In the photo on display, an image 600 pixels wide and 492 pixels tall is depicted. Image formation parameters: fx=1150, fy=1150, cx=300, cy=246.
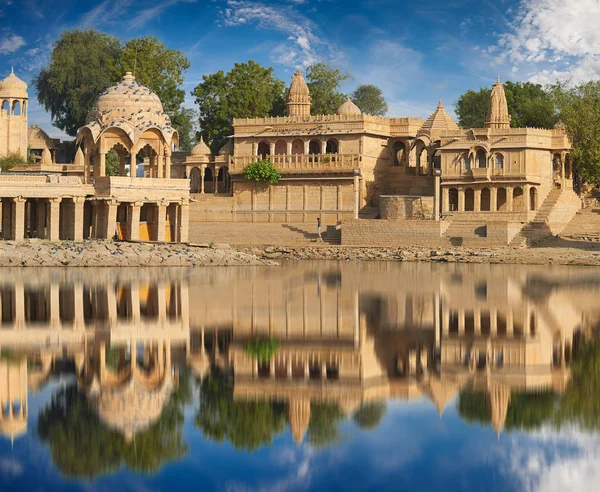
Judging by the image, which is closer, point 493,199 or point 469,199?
point 493,199

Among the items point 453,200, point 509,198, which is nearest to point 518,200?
point 509,198

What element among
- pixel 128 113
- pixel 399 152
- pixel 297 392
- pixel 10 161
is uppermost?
pixel 128 113

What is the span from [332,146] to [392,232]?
9.88 metres

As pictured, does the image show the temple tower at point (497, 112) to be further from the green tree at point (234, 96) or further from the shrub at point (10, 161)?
the shrub at point (10, 161)

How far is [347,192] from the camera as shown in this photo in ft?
183

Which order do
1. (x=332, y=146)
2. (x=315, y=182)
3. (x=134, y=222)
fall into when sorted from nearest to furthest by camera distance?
(x=134, y=222)
(x=315, y=182)
(x=332, y=146)

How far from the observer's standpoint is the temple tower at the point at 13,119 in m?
67.8

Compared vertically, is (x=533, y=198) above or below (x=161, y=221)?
above

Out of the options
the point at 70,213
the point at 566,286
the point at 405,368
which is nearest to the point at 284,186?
the point at 70,213

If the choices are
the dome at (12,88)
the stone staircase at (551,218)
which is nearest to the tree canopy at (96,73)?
the dome at (12,88)

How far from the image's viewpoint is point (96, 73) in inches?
3009

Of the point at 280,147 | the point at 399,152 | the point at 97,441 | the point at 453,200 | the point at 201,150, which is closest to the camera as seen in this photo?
the point at 97,441

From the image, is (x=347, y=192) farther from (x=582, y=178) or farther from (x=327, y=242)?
(x=582, y=178)

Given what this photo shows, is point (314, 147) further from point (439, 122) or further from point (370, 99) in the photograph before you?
point (370, 99)
